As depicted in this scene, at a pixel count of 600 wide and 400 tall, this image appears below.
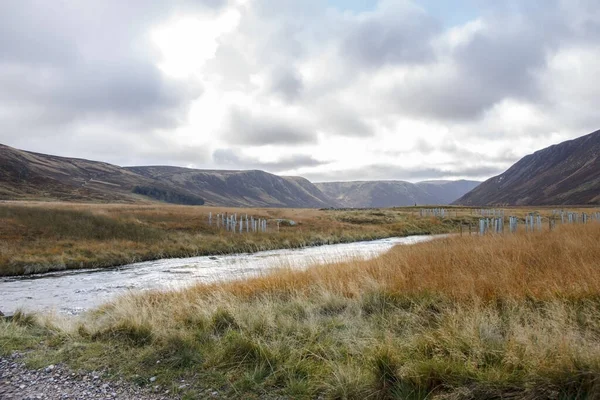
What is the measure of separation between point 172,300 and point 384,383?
21.8 feet

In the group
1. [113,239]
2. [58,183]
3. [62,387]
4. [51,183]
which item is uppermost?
[58,183]

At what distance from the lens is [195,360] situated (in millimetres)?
5801

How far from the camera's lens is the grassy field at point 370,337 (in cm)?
435

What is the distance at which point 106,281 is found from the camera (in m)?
18.0

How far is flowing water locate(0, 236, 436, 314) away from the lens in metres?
13.4

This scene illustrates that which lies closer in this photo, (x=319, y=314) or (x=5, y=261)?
(x=319, y=314)

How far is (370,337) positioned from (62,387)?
4.50m

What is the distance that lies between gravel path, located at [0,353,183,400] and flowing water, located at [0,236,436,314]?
601 centimetres

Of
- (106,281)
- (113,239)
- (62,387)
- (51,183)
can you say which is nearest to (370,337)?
(62,387)

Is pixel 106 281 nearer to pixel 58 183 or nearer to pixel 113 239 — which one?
pixel 113 239

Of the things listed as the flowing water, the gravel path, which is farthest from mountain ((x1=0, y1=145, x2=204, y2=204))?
the gravel path

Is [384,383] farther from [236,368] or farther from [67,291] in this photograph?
[67,291]

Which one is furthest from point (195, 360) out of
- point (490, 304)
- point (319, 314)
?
point (490, 304)

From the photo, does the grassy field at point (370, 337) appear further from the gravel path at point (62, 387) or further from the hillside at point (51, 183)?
the hillside at point (51, 183)
